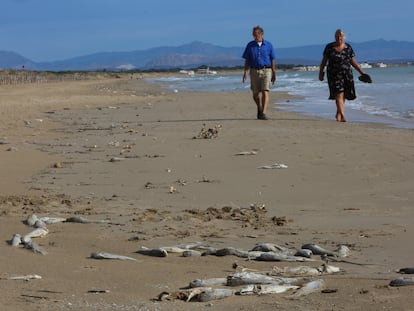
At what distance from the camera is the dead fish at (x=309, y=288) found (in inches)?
140

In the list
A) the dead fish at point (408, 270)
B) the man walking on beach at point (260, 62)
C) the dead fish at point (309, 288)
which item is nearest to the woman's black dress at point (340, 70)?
the man walking on beach at point (260, 62)

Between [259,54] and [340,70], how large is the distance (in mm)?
2129

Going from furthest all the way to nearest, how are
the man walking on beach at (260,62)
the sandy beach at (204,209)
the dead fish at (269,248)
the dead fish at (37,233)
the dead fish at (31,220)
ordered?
1. the man walking on beach at (260,62)
2. the dead fish at (31,220)
3. the dead fish at (37,233)
4. the dead fish at (269,248)
5. the sandy beach at (204,209)

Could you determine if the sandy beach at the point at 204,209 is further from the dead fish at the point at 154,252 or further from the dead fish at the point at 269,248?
the dead fish at the point at 269,248

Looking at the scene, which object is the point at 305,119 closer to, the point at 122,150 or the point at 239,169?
the point at 122,150

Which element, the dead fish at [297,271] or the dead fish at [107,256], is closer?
the dead fish at [297,271]

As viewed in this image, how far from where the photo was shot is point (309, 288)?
362 centimetres

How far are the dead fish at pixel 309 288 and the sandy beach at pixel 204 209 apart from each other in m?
0.03

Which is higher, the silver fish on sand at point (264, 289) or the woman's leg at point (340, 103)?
the woman's leg at point (340, 103)

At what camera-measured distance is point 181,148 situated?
10.3m

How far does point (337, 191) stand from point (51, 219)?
8.88ft

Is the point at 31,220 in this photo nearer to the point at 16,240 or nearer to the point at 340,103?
the point at 16,240

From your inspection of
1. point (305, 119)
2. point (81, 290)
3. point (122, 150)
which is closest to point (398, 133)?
point (305, 119)

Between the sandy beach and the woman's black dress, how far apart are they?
2.30 ft
